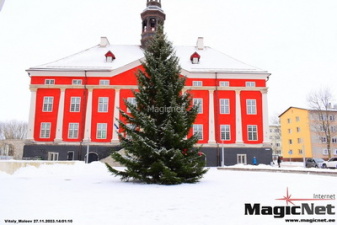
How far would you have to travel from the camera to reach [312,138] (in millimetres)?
53406

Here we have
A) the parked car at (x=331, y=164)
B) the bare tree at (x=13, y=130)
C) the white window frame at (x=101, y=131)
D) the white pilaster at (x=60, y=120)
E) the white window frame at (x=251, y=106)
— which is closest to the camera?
the parked car at (x=331, y=164)

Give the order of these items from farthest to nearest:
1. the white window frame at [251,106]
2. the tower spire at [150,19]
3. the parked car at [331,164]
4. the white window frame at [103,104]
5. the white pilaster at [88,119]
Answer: the tower spire at [150,19], the white window frame at [251,106], the white window frame at [103,104], the white pilaster at [88,119], the parked car at [331,164]

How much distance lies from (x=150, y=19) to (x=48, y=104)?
19.1 meters

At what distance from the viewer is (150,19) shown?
3869cm

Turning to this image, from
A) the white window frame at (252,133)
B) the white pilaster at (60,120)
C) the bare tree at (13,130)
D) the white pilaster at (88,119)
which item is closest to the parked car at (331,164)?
the white window frame at (252,133)

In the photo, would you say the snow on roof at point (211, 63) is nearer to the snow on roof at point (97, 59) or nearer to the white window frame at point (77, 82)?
the snow on roof at point (97, 59)

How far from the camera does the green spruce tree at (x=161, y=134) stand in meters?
12.1

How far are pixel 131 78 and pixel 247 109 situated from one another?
A: 16235 mm

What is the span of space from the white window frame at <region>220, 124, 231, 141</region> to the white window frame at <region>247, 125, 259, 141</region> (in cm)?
253

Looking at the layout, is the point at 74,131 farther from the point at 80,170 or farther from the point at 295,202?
the point at 295,202

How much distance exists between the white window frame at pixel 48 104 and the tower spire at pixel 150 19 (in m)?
15.4

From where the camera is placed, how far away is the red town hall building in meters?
33.2

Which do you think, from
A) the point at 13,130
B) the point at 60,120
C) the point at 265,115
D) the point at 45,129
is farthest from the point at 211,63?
the point at 13,130

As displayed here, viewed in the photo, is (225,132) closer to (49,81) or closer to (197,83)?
(197,83)
